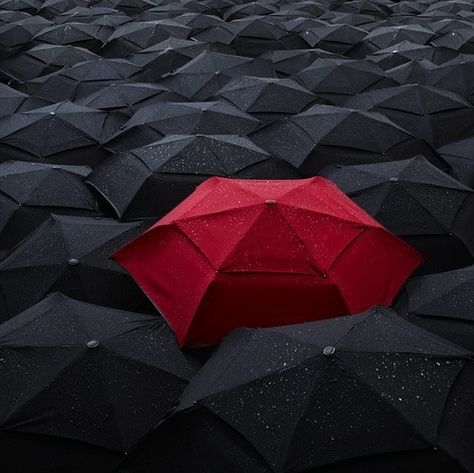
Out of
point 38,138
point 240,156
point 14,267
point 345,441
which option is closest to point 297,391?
point 345,441

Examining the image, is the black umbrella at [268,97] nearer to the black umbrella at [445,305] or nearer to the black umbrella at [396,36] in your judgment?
the black umbrella at [396,36]

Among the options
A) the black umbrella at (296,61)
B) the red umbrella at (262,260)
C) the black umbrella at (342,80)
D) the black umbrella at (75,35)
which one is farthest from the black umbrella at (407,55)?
the red umbrella at (262,260)

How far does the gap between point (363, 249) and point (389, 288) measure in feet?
0.89

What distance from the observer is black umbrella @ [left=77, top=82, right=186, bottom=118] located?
25.3 feet

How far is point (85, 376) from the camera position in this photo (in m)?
3.46

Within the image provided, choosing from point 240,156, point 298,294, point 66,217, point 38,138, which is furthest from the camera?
point 38,138

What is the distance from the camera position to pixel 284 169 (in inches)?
233

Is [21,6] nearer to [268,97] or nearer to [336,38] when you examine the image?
[336,38]

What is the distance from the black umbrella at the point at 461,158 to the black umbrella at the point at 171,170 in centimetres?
128

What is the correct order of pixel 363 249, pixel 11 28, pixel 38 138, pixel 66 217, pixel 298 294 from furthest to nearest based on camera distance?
pixel 11 28 → pixel 38 138 → pixel 66 217 → pixel 363 249 → pixel 298 294

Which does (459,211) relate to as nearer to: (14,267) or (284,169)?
(284,169)

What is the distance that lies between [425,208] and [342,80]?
10.9ft

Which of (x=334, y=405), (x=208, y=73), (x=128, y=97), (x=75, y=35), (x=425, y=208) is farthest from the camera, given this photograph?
(x=75, y=35)

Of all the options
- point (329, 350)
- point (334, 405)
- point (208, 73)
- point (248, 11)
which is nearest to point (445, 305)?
point (329, 350)
